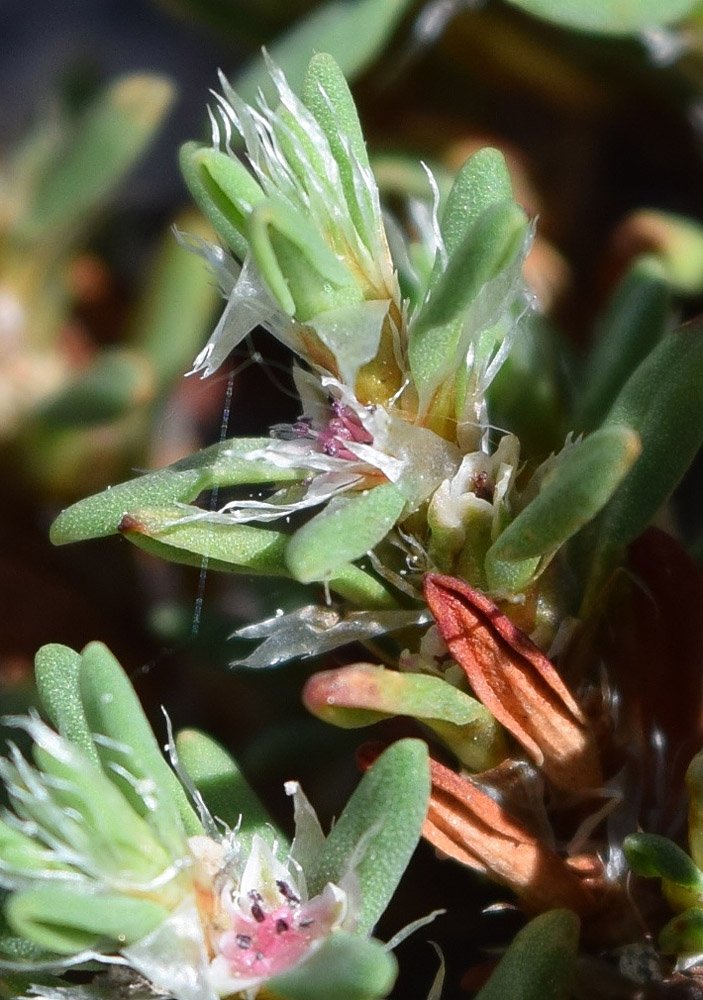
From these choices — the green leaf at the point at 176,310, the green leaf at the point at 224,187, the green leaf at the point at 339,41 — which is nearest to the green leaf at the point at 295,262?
the green leaf at the point at 224,187

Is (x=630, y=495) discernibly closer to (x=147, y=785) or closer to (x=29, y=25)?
(x=147, y=785)

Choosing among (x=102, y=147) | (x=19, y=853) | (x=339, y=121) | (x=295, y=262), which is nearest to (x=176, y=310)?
(x=102, y=147)

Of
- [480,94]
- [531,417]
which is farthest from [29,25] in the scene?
[531,417]

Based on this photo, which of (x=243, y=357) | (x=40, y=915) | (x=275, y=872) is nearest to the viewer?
(x=40, y=915)

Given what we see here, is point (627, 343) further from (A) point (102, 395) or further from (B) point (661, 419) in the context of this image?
(A) point (102, 395)

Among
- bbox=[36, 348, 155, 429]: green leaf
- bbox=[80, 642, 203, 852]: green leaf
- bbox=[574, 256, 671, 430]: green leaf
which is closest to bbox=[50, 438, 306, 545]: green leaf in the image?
bbox=[80, 642, 203, 852]: green leaf
